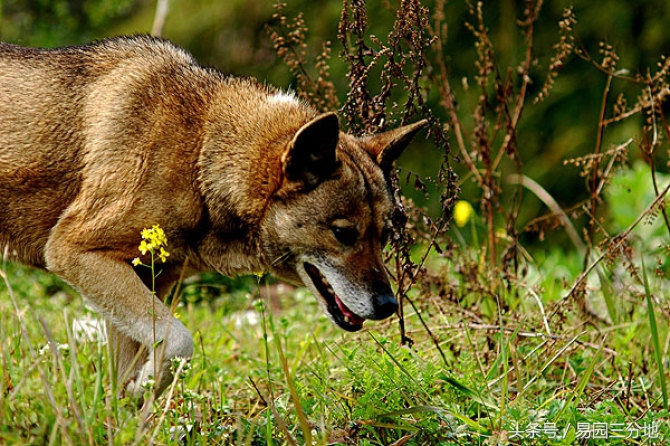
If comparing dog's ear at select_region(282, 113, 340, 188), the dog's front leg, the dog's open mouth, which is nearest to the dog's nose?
the dog's open mouth

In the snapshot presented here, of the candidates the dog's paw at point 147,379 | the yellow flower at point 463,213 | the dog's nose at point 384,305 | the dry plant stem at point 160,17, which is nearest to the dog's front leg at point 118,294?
the dog's paw at point 147,379

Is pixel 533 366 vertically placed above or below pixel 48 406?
below

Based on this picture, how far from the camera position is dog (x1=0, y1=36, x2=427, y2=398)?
13.0 ft

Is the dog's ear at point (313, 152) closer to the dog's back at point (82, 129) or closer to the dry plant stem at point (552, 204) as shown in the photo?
the dog's back at point (82, 129)

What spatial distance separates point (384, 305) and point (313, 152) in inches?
29.6

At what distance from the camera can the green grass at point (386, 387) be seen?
3.18 metres

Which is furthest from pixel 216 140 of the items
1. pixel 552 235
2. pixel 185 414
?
pixel 552 235

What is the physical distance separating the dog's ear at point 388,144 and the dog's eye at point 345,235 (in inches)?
16.7

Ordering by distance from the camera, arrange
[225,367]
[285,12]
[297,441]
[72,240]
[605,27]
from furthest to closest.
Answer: [285,12], [605,27], [225,367], [72,240], [297,441]

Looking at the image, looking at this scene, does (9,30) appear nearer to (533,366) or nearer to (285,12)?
(285,12)

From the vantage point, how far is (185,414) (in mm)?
3787

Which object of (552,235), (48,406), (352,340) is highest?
(48,406)

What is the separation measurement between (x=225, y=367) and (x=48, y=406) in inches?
80.8

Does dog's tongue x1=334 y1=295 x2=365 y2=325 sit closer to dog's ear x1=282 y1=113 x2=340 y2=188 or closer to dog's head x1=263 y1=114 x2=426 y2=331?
dog's head x1=263 y1=114 x2=426 y2=331
